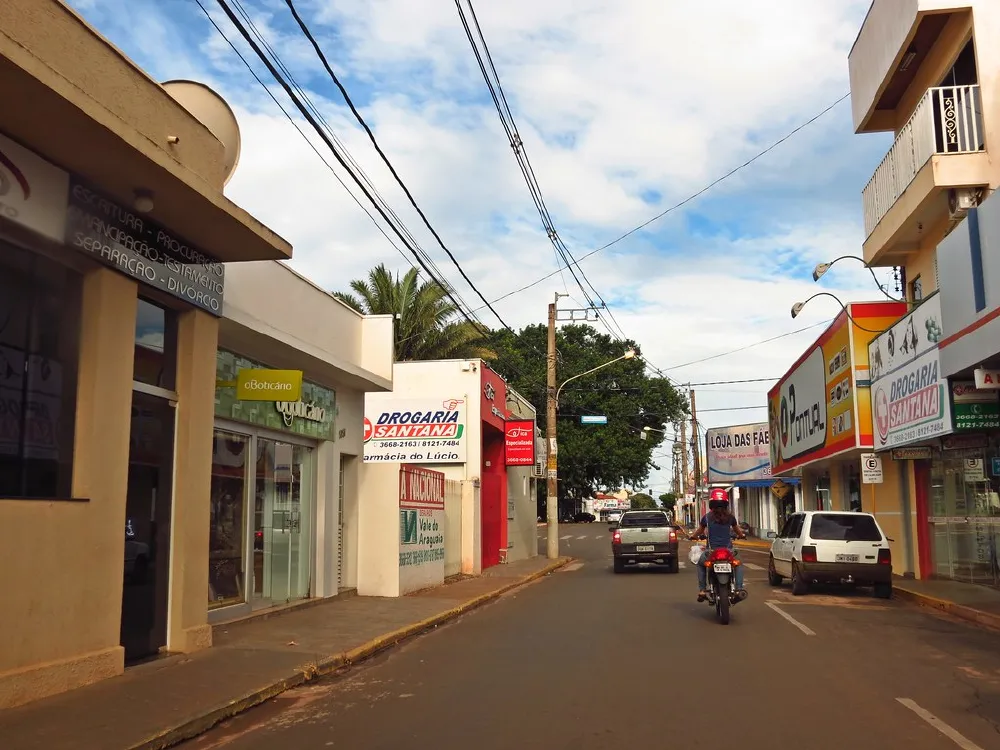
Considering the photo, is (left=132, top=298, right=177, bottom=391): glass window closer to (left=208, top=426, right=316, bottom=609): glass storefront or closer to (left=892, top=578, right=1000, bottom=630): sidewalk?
(left=208, top=426, right=316, bottom=609): glass storefront

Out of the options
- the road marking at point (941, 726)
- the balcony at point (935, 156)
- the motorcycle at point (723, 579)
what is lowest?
the road marking at point (941, 726)

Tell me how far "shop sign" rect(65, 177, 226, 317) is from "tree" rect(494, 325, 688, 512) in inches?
1796

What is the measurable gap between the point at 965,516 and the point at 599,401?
40.0 metres

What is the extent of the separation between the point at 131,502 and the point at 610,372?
164ft

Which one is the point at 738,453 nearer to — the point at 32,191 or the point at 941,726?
the point at 941,726

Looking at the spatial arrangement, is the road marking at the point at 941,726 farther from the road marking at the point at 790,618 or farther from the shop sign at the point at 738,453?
the shop sign at the point at 738,453

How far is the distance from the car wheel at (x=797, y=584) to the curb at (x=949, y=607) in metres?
1.79

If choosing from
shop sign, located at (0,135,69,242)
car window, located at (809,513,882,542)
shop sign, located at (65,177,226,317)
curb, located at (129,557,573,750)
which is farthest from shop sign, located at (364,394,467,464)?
shop sign, located at (0,135,69,242)

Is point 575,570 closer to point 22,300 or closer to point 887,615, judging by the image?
point 887,615

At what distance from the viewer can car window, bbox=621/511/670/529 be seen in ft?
79.5

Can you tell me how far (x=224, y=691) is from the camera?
313 inches

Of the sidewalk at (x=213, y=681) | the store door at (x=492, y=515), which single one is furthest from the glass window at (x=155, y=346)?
the store door at (x=492, y=515)

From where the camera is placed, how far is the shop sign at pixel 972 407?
15.4 m

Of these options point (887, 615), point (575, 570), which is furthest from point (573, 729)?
point (575, 570)
